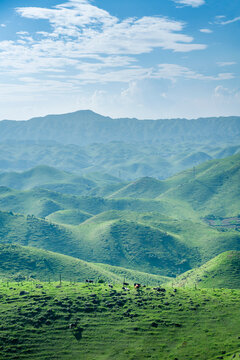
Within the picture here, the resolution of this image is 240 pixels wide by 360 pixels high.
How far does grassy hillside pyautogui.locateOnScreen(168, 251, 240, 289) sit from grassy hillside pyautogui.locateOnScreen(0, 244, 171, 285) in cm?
3521

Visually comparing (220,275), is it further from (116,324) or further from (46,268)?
(46,268)

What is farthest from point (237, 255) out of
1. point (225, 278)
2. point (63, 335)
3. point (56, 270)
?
point (63, 335)

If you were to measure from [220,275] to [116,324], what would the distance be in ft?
226

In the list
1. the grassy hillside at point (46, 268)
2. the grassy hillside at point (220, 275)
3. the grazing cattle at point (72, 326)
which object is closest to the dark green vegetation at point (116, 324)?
the grazing cattle at point (72, 326)

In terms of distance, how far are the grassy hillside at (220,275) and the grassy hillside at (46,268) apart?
35.2 metres

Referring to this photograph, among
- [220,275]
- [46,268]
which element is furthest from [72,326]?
[46,268]

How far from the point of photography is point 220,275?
484 feet

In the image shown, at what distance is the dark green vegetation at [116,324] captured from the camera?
265ft

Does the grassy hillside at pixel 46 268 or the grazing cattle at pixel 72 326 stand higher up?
the grazing cattle at pixel 72 326

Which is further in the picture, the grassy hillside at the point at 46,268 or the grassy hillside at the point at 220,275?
the grassy hillside at the point at 46,268

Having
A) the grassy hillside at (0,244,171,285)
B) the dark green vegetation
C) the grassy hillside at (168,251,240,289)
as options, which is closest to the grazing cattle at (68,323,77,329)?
the dark green vegetation

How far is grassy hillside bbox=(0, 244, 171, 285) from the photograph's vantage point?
164250mm

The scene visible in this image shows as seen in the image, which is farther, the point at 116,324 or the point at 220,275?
the point at 220,275

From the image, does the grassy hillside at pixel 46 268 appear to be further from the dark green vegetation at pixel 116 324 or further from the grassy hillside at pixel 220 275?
the dark green vegetation at pixel 116 324
